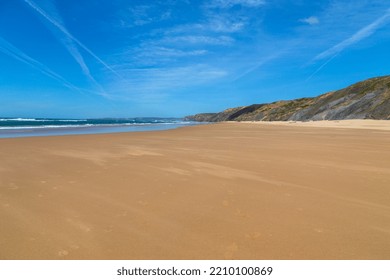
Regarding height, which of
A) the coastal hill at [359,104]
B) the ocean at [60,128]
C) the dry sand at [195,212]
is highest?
the coastal hill at [359,104]

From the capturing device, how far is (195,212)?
440 centimetres

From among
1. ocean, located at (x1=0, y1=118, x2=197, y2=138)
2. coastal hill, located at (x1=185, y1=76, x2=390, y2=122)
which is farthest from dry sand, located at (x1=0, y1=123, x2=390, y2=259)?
coastal hill, located at (x1=185, y1=76, x2=390, y2=122)

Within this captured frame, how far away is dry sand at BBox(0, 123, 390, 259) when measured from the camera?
3207 millimetres

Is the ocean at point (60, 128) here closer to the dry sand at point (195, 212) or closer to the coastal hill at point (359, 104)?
the dry sand at point (195, 212)

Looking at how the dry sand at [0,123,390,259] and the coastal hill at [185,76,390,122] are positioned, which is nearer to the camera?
the dry sand at [0,123,390,259]

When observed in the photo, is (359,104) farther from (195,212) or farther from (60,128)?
(195,212)

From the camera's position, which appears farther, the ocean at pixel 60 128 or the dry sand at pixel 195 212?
the ocean at pixel 60 128

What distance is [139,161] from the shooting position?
29.9 ft

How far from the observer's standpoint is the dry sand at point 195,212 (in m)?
3.21

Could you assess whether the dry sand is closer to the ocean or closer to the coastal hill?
the ocean

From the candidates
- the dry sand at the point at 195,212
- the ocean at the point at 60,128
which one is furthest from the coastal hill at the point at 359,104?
the dry sand at the point at 195,212

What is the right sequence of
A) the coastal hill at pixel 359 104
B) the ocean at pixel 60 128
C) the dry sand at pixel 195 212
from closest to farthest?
1. the dry sand at pixel 195 212
2. the ocean at pixel 60 128
3. the coastal hill at pixel 359 104
